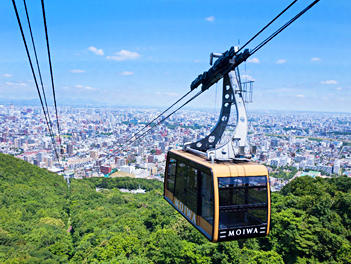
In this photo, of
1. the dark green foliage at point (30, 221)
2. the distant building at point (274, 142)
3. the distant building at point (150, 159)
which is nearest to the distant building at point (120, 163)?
the distant building at point (150, 159)

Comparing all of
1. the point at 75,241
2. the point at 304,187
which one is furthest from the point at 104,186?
the point at 304,187

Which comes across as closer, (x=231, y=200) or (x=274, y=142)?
(x=231, y=200)

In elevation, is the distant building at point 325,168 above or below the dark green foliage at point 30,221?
below

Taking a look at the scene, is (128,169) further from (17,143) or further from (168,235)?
(168,235)

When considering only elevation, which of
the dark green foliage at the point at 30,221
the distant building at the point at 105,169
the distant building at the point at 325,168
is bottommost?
the distant building at the point at 105,169

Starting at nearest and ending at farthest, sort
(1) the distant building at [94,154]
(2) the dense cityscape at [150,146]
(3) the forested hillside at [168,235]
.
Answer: (3) the forested hillside at [168,235], (2) the dense cityscape at [150,146], (1) the distant building at [94,154]

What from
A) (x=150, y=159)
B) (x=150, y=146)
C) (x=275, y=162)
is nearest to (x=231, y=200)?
(x=275, y=162)

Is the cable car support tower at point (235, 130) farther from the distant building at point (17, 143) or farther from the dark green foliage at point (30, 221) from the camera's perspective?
the distant building at point (17, 143)
